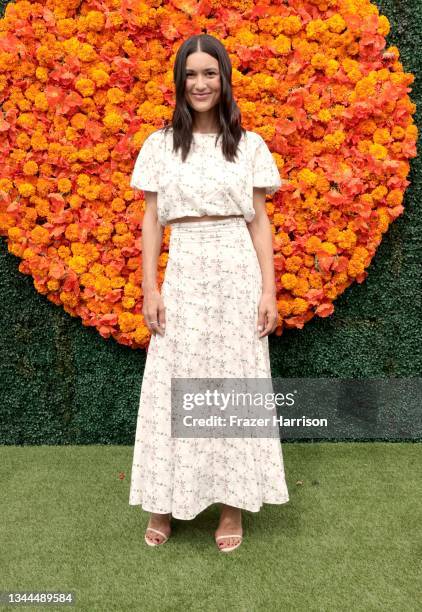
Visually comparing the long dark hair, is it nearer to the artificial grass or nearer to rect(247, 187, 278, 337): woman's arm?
rect(247, 187, 278, 337): woman's arm

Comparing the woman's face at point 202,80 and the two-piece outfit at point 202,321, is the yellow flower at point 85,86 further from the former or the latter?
the woman's face at point 202,80

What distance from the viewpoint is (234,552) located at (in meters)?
2.50

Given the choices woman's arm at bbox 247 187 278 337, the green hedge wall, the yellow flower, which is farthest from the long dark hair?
the green hedge wall

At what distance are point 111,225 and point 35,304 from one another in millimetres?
620

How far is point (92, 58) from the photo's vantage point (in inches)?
125

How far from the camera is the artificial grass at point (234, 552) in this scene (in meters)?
2.21

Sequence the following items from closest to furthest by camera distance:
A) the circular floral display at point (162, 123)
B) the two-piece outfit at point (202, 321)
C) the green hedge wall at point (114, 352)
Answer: the two-piece outfit at point (202, 321)
the circular floral display at point (162, 123)
the green hedge wall at point (114, 352)

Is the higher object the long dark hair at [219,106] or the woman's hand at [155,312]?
the long dark hair at [219,106]

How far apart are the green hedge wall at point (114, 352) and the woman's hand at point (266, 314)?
→ 105 centimetres

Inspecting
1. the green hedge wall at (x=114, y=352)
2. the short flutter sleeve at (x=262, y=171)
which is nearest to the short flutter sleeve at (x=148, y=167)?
the short flutter sleeve at (x=262, y=171)

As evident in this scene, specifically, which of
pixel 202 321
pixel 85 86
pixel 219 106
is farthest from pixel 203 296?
pixel 85 86

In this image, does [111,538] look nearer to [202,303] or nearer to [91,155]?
[202,303]

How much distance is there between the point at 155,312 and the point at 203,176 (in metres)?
0.52

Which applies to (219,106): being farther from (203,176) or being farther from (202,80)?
(203,176)
